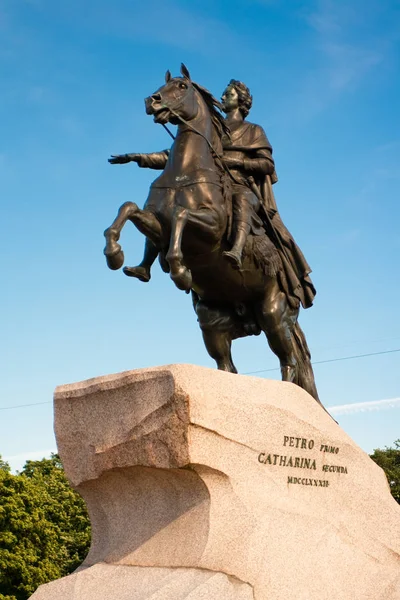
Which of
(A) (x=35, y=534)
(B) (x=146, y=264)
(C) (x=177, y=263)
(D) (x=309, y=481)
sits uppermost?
(B) (x=146, y=264)

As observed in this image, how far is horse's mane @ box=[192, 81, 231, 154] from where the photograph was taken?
9.59 m

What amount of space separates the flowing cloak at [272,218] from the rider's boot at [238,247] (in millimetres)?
974

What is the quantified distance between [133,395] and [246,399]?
3.27 ft

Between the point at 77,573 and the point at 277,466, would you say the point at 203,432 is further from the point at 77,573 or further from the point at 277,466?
the point at 77,573

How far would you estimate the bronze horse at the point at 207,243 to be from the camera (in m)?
8.62

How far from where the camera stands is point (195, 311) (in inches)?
414

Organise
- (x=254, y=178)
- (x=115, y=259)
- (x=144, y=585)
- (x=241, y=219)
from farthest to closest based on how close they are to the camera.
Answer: (x=254, y=178), (x=241, y=219), (x=115, y=259), (x=144, y=585)

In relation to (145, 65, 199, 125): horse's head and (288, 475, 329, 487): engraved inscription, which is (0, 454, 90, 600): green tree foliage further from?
(145, 65, 199, 125): horse's head

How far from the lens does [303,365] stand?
10.5 metres

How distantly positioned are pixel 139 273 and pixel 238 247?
1.04 m

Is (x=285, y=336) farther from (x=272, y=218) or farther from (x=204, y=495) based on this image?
(x=204, y=495)

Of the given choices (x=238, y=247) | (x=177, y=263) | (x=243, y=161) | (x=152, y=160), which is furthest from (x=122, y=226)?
(x=243, y=161)

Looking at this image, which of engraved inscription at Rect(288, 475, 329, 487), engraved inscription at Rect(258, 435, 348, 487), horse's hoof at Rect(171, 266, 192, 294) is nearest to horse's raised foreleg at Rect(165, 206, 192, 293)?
horse's hoof at Rect(171, 266, 192, 294)

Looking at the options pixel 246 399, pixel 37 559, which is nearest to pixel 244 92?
pixel 246 399
